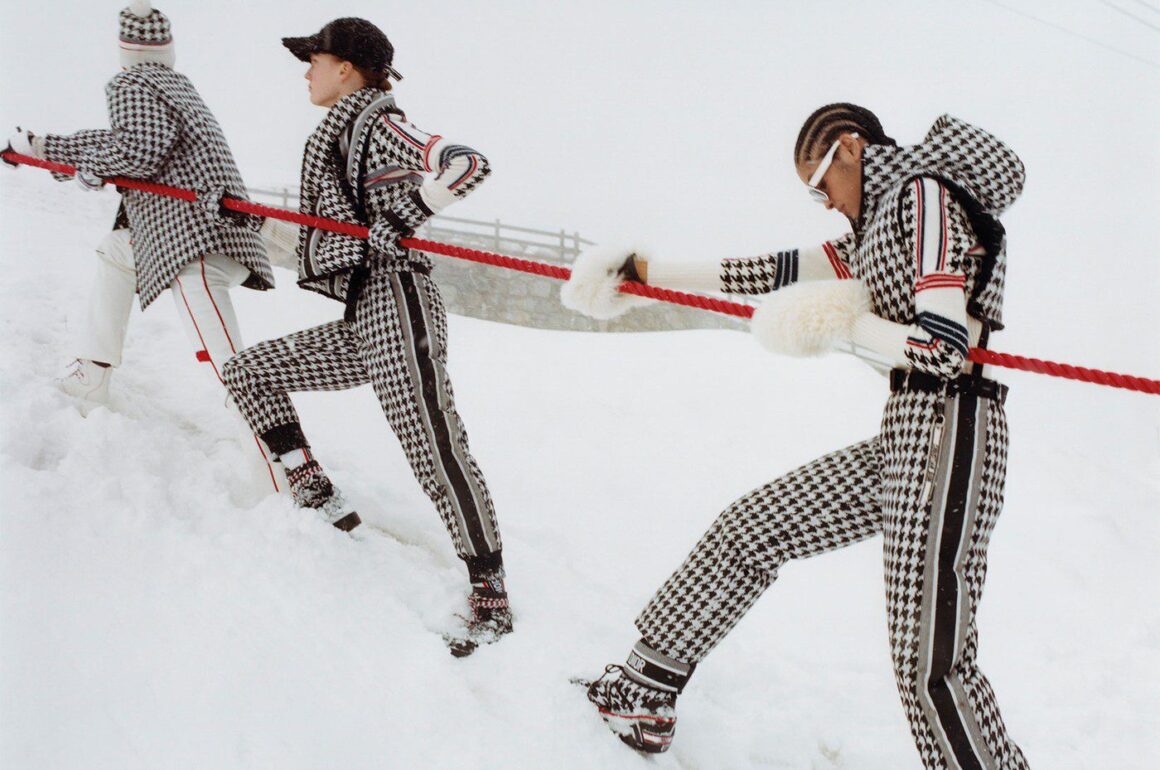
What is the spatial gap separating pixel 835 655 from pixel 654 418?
219 centimetres

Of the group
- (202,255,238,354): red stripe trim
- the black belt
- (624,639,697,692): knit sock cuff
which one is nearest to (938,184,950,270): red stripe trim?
the black belt

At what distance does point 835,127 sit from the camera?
1.84 m

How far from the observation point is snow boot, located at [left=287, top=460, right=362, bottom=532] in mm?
2746

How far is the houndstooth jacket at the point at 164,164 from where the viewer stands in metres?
2.83

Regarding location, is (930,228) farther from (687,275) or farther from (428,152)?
(428,152)

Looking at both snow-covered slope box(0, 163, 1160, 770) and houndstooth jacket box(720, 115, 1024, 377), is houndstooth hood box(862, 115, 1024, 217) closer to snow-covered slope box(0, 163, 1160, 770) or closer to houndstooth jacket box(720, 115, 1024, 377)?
houndstooth jacket box(720, 115, 1024, 377)

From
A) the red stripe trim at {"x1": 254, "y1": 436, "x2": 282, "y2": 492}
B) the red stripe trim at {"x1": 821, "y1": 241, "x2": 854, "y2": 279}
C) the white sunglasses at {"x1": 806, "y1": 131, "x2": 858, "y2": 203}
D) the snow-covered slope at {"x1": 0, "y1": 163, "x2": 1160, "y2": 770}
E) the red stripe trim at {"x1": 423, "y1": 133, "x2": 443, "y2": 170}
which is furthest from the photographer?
the red stripe trim at {"x1": 254, "y1": 436, "x2": 282, "y2": 492}

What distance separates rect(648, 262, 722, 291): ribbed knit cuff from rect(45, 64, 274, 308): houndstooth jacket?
156cm

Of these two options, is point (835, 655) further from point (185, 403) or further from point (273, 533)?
point (185, 403)

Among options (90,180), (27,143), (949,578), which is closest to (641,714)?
(949,578)

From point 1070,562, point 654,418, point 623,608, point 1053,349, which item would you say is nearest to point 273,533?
point 623,608

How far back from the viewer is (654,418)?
5039mm

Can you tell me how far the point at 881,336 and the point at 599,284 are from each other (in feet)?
2.59

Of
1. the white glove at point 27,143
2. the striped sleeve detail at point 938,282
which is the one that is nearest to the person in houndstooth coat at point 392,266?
the striped sleeve detail at point 938,282
